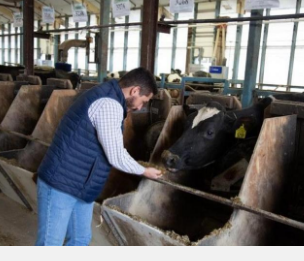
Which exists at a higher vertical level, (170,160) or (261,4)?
(261,4)

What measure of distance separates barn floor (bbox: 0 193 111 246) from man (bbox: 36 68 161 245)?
734 mm

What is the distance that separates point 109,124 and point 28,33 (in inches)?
157

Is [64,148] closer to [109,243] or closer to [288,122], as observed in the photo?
[109,243]

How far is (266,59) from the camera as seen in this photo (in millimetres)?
12648

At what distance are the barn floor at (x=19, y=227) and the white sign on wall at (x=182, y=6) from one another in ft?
7.02

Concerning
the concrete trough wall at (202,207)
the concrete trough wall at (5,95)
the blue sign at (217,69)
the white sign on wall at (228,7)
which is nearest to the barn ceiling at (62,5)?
the white sign on wall at (228,7)

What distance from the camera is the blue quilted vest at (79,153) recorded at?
6.63ft

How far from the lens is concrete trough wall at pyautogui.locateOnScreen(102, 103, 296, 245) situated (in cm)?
227

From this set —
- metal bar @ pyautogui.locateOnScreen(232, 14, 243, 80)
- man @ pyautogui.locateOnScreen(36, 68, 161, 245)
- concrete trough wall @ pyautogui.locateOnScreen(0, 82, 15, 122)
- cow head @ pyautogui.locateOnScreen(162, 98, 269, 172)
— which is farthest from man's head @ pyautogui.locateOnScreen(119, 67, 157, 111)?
metal bar @ pyautogui.locateOnScreen(232, 14, 243, 80)

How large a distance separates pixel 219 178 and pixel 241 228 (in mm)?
→ 788

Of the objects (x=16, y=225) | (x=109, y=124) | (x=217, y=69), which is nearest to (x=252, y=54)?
(x=217, y=69)

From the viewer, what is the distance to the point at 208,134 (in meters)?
3.00

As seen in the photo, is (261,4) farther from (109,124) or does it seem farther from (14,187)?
(14,187)

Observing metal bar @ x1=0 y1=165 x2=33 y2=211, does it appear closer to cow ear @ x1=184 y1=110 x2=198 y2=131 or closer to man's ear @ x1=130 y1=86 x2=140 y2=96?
cow ear @ x1=184 y1=110 x2=198 y2=131
